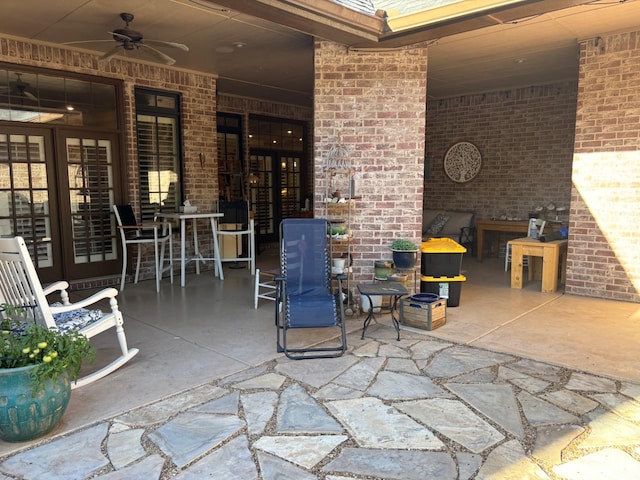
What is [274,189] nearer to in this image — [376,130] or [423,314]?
[376,130]

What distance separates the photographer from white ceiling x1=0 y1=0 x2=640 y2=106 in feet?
14.8

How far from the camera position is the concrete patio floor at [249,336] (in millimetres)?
3119

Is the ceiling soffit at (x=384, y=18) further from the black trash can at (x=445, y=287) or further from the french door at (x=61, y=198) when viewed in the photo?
the french door at (x=61, y=198)

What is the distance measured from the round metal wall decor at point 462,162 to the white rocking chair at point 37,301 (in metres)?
7.35

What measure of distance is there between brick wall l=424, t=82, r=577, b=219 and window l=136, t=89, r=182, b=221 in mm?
5138

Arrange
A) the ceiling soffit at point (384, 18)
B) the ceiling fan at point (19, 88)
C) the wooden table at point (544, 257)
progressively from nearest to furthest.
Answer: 1. the ceiling soffit at point (384, 18)
2. the ceiling fan at point (19, 88)
3. the wooden table at point (544, 257)

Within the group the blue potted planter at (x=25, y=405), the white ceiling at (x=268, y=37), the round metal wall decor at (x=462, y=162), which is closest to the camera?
the blue potted planter at (x=25, y=405)

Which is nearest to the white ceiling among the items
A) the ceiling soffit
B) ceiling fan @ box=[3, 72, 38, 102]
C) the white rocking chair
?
ceiling fan @ box=[3, 72, 38, 102]

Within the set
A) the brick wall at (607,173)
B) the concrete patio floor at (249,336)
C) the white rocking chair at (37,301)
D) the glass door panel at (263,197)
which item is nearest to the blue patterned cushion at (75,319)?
the white rocking chair at (37,301)

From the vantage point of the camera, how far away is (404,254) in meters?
4.69

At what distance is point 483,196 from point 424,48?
453 centimetres

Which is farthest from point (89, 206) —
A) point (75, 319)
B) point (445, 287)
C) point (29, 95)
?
point (445, 287)

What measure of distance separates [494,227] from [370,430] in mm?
6389

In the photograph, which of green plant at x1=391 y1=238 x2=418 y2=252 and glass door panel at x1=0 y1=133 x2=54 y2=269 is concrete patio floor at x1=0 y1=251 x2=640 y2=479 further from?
glass door panel at x1=0 y1=133 x2=54 y2=269
